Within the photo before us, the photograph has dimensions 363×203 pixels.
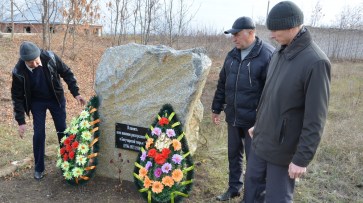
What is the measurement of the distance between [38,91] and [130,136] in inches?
48.9

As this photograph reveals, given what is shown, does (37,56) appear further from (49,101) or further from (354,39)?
(354,39)

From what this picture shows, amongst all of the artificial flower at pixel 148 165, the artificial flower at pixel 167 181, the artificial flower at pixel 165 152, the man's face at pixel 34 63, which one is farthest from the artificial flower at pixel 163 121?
the man's face at pixel 34 63

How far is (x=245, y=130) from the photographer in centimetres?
292

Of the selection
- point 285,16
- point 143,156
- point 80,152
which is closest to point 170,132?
point 143,156

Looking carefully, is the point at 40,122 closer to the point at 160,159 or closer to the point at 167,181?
the point at 160,159

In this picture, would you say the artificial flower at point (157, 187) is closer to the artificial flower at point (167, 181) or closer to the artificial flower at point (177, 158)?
the artificial flower at point (167, 181)

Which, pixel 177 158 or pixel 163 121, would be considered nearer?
pixel 177 158

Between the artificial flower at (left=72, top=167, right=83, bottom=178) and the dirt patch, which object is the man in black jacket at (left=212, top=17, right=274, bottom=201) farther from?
the artificial flower at (left=72, top=167, right=83, bottom=178)

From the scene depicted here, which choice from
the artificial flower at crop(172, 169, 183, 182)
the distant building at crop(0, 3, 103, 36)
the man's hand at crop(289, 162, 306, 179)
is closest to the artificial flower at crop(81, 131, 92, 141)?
the artificial flower at crop(172, 169, 183, 182)

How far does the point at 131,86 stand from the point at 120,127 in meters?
0.54

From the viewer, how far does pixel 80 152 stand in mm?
3191

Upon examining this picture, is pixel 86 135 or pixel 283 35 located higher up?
pixel 283 35

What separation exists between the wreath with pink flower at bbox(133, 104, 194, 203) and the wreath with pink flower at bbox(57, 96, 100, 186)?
1.99 ft

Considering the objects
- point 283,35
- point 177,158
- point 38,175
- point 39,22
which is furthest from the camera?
point 39,22
